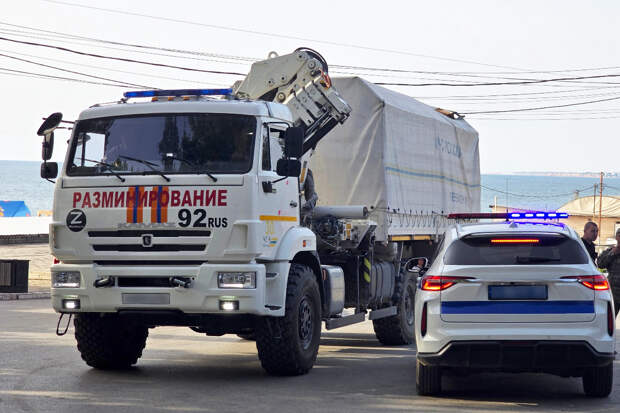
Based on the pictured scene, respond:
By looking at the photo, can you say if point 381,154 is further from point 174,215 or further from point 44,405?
point 44,405

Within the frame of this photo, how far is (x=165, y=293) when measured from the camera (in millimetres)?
10195

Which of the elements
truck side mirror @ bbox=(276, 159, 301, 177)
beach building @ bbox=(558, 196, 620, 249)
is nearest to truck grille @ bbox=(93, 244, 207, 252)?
truck side mirror @ bbox=(276, 159, 301, 177)

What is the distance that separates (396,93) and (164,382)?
7446 mm

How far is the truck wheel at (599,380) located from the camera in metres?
9.27

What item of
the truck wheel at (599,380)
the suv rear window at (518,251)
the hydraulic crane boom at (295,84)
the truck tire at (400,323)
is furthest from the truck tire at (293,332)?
the truck tire at (400,323)

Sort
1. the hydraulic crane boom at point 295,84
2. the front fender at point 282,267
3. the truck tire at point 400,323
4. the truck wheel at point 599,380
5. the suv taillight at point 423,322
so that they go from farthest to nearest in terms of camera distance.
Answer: the truck tire at point 400,323 < the hydraulic crane boom at point 295,84 < the front fender at point 282,267 < the truck wheel at point 599,380 < the suv taillight at point 423,322

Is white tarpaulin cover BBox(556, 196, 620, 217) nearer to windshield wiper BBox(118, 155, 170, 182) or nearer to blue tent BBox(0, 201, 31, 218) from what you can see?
blue tent BBox(0, 201, 31, 218)

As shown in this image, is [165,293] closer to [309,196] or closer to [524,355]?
[309,196]

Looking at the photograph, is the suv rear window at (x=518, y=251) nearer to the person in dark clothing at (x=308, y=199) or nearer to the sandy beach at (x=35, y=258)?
the person in dark clothing at (x=308, y=199)

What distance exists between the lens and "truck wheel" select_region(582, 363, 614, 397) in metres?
9.27

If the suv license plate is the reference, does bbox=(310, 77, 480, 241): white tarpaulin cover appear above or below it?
above

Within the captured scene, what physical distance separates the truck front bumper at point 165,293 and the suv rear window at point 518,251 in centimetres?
209

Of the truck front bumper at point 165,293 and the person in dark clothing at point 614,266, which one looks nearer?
the truck front bumper at point 165,293

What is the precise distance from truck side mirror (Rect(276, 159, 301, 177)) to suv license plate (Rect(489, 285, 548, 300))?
2.63m
